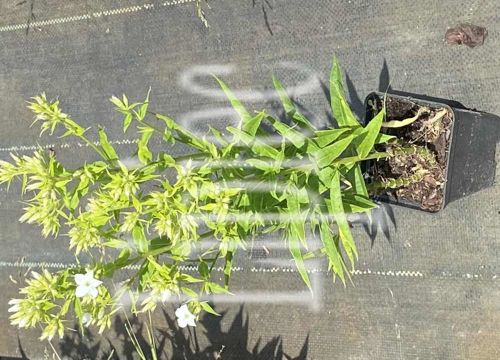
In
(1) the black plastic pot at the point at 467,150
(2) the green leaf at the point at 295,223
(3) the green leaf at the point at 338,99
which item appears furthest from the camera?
(1) the black plastic pot at the point at 467,150

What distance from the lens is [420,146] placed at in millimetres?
1547

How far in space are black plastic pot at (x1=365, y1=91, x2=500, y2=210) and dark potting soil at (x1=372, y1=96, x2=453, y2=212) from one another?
0.02 meters

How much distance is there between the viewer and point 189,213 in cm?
103

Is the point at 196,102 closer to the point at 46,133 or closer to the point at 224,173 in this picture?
the point at 46,133

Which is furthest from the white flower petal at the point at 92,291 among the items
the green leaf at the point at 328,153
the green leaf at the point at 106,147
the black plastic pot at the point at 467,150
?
Answer: the black plastic pot at the point at 467,150

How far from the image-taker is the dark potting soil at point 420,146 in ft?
5.07

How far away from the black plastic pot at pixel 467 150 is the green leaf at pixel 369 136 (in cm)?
33

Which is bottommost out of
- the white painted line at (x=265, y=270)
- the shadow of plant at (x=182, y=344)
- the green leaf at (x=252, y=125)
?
the shadow of plant at (x=182, y=344)

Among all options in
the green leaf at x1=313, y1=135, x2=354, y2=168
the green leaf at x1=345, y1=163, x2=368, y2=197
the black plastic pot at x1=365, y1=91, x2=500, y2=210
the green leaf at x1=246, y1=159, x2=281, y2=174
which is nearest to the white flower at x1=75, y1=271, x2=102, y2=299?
the green leaf at x1=246, y1=159, x2=281, y2=174

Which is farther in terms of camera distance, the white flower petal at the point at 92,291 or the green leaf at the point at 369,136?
the green leaf at the point at 369,136

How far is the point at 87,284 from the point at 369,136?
2.18 feet

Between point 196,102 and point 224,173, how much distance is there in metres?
0.88

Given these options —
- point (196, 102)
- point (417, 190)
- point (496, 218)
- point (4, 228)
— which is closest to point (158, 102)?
point (196, 102)

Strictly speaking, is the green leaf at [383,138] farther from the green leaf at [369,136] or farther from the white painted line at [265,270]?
the white painted line at [265,270]
